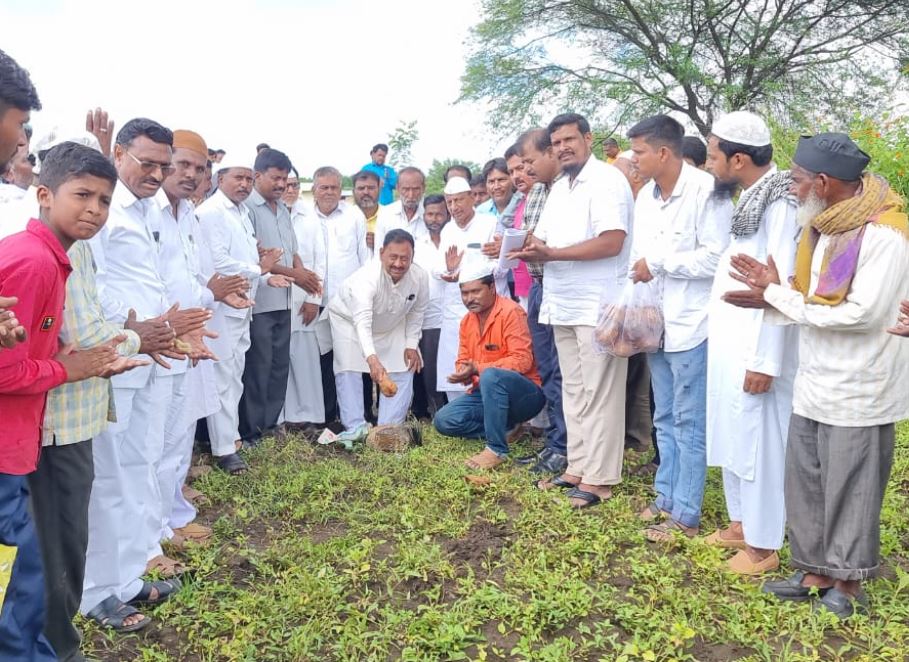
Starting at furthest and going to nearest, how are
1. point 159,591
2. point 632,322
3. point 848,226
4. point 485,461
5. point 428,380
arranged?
point 428,380 < point 485,461 < point 632,322 < point 159,591 < point 848,226

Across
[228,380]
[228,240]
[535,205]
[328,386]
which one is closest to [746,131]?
[535,205]

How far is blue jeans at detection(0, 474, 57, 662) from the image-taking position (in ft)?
6.98

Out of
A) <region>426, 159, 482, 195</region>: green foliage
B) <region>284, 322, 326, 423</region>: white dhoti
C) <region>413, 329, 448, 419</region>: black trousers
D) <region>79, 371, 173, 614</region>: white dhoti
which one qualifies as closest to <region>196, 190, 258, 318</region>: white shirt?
<region>284, 322, 326, 423</region>: white dhoti

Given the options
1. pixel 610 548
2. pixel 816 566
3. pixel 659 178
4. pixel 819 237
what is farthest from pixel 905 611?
pixel 659 178

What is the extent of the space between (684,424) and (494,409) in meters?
1.60

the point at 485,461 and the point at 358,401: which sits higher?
the point at 358,401

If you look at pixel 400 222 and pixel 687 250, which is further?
Answer: pixel 400 222

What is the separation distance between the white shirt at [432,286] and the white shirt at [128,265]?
3.13 metres

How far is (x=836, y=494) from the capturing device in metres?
3.07

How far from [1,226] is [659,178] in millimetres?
3036

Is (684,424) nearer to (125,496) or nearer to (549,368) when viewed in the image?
(549,368)

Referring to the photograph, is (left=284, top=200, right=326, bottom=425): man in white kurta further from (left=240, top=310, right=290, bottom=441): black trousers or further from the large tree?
the large tree

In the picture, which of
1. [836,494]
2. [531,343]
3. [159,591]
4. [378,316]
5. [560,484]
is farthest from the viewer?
[378,316]

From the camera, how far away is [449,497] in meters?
4.58
